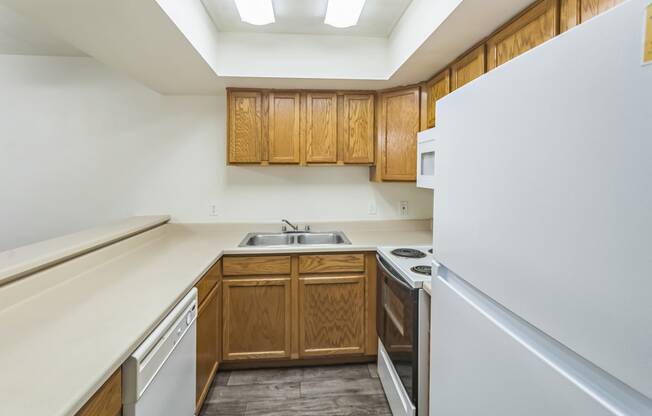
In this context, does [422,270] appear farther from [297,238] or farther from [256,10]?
[256,10]

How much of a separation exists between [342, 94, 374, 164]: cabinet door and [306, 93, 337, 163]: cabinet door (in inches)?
3.6

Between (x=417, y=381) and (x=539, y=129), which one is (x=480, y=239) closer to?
(x=539, y=129)

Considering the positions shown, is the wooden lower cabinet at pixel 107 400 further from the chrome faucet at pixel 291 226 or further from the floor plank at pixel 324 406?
the chrome faucet at pixel 291 226

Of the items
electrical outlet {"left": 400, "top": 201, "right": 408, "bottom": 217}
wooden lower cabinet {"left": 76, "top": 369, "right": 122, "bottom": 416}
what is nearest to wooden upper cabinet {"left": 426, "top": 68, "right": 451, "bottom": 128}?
electrical outlet {"left": 400, "top": 201, "right": 408, "bottom": 217}

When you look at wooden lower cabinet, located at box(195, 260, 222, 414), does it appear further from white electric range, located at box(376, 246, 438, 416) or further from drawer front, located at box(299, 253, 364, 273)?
white electric range, located at box(376, 246, 438, 416)

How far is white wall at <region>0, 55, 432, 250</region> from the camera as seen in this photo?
256 cm

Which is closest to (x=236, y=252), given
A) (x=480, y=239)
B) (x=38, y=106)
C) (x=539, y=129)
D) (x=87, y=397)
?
(x=87, y=397)

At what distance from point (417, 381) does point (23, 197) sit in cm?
327

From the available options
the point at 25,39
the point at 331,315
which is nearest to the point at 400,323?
the point at 331,315

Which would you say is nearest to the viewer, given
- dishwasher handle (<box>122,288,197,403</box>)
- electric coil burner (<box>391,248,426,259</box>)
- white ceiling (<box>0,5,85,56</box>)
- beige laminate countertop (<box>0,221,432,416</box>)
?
beige laminate countertop (<box>0,221,432,416</box>)

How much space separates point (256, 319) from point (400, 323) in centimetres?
104

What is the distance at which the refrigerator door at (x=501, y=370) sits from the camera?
0.45 metres

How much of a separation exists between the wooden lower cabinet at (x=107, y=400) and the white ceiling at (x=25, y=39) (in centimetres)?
241

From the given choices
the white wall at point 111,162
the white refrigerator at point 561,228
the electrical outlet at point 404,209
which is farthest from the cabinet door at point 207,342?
the electrical outlet at point 404,209
